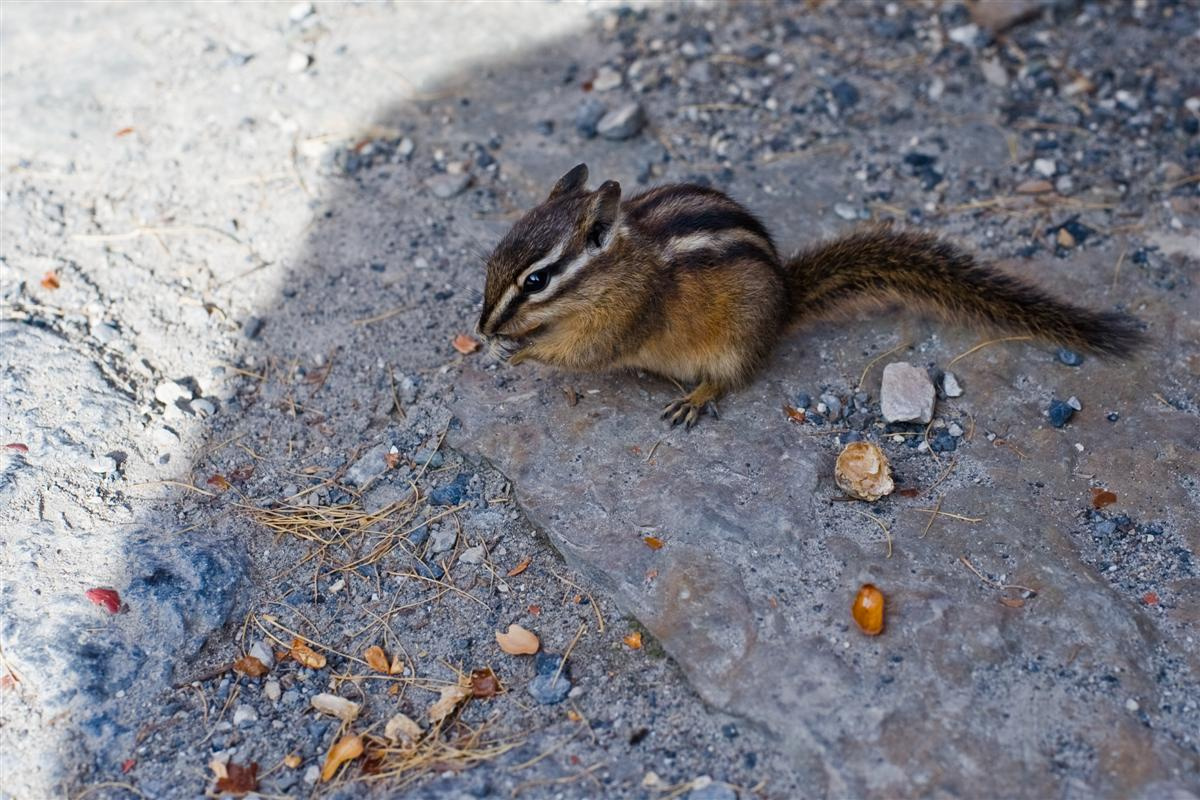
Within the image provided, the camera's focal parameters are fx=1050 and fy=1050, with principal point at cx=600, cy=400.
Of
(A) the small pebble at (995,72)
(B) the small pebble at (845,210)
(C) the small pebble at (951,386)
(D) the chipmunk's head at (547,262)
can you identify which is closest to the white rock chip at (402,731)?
(D) the chipmunk's head at (547,262)

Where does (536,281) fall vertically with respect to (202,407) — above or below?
A: above

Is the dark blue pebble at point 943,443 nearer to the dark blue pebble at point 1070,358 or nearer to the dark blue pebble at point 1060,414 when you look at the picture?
the dark blue pebble at point 1060,414

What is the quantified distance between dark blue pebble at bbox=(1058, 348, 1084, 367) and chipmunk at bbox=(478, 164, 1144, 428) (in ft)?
0.18

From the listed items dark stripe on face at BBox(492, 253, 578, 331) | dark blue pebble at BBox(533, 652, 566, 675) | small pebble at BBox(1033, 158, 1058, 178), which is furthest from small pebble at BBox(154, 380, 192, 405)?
small pebble at BBox(1033, 158, 1058, 178)

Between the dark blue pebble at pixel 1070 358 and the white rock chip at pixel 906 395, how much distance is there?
1.56 ft

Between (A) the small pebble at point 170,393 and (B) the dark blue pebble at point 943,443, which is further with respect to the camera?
(A) the small pebble at point 170,393

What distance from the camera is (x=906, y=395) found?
135 inches

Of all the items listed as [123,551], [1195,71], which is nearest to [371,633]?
[123,551]

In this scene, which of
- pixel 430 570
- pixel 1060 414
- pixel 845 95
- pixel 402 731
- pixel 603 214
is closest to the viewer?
pixel 402 731

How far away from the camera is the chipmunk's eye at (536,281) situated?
125 inches

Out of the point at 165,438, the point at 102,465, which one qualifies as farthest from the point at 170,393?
the point at 102,465

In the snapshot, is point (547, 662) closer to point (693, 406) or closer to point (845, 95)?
point (693, 406)

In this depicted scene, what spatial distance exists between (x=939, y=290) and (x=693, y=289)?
86cm

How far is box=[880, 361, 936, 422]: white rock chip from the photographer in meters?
3.39
